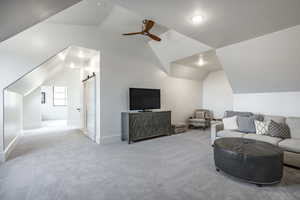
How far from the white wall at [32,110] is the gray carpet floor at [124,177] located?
3745 millimetres

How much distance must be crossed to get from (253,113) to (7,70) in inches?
244

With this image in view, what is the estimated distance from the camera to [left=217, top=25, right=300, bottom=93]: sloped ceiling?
9.97ft

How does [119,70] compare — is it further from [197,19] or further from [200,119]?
[200,119]

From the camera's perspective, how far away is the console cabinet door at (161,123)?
5066mm

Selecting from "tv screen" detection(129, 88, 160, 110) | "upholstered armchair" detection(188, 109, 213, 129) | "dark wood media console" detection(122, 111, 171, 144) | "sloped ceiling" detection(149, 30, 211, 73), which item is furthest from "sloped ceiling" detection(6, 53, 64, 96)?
"upholstered armchair" detection(188, 109, 213, 129)

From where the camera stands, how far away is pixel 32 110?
694cm

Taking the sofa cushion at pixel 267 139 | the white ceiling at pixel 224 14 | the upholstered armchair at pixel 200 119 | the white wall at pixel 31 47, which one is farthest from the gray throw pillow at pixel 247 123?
the white wall at pixel 31 47

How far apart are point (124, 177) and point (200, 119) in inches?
191

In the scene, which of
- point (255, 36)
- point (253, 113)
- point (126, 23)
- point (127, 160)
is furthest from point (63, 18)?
point (253, 113)

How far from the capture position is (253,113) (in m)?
4.44

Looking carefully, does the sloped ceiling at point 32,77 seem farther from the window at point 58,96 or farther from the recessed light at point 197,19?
the window at point 58,96

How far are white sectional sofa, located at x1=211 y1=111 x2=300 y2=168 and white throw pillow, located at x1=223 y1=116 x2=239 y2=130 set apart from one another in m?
0.12

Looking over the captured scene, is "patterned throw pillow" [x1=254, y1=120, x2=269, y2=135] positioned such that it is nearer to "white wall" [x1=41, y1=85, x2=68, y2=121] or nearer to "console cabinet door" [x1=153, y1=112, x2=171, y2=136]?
"console cabinet door" [x1=153, y1=112, x2=171, y2=136]

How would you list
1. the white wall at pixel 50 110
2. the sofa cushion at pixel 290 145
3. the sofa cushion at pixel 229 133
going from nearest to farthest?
the sofa cushion at pixel 290 145 → the sofa cushion at pixel 229 133 → the white wall at pixel 50 110
